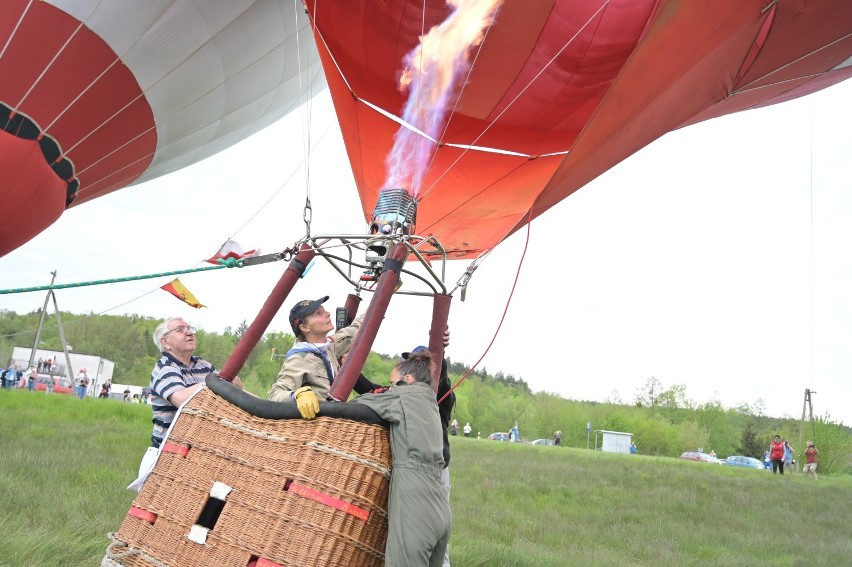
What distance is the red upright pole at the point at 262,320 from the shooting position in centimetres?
269

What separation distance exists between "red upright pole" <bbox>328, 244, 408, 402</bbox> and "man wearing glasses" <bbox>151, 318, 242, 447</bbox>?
0.60 meters

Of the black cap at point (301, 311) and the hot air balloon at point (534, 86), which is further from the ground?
the hot air balloon at point (534, 86)

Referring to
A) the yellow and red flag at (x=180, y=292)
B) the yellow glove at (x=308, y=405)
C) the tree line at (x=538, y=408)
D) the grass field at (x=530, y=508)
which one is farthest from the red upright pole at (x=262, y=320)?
the tree line at (x=538, y=408)

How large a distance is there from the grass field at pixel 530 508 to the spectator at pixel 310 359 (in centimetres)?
156

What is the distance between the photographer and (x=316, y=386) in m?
2.71

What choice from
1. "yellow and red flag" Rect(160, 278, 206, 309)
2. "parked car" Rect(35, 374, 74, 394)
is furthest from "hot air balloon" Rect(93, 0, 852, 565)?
"parked car" Rect(35, 374, 74, 394)

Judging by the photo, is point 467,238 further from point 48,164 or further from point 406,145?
point 48,164

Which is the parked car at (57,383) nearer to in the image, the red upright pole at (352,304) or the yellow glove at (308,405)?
the red upright pole at (352,304)

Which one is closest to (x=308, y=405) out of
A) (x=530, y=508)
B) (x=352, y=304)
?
(x=352, y=304)

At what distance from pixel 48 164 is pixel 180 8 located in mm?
2091

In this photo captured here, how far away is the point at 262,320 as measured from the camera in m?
2.69

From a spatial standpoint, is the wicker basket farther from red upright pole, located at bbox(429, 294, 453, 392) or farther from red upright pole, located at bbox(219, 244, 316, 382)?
red upright pole, located at bbox(429, 294, 453, 392)

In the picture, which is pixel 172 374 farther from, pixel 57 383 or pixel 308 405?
pixel 57 383

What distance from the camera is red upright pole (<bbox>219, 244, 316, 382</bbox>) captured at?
2.69 metres
